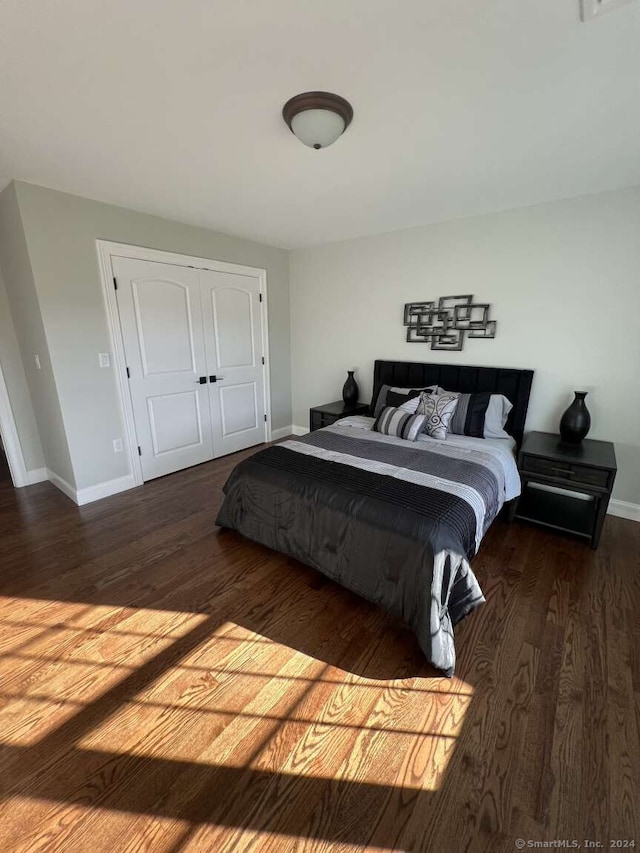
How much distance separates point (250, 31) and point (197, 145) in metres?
0.83

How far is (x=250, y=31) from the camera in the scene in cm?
119

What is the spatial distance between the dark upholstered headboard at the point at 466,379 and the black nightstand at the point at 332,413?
22 cm

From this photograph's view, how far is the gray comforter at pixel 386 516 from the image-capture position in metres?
1.59

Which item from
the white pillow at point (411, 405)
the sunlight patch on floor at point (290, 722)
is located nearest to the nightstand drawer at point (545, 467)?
the white pillow at point (411, 405)

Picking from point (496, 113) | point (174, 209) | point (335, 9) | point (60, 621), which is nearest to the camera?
point (335, 9)

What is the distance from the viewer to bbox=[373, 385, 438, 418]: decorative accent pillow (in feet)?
10.3

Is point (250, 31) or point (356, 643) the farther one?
point (356, 643)

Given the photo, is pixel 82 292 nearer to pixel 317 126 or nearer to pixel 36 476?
pixel 36 476

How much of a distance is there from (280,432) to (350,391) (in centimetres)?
129

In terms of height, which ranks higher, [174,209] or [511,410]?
[174,209]

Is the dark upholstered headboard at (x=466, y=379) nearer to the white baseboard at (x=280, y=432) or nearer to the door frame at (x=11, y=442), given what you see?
the white baseboard at (x=280, y=432)

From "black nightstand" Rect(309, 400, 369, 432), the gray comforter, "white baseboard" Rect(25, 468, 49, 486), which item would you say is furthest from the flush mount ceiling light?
"white baseboard" Rect(25, 468, 49, 486)

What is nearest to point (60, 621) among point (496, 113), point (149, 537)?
point (149, 537)

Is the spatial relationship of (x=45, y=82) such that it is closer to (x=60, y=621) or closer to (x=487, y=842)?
(x=60, y=621)
